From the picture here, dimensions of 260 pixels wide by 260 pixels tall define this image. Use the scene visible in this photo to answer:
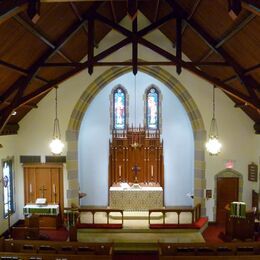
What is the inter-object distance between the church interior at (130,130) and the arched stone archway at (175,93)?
0.04 metres

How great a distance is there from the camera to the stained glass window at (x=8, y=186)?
1059 cm

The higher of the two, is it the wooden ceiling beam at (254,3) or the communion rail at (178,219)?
the wooden ceiling beam at (254,3)

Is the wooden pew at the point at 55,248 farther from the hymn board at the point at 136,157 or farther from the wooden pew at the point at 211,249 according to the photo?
the hymn board at the point at 136,157

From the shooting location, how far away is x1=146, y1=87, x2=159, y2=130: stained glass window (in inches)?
518

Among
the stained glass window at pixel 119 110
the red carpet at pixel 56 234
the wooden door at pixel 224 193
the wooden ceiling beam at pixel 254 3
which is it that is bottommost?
the red carpet at pixel 56 234

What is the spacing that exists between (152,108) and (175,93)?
7.20ft

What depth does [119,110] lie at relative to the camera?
13203 millimetres

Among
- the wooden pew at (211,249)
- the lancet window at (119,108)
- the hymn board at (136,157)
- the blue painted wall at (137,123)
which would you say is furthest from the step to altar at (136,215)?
the wooden pew at (211,249)

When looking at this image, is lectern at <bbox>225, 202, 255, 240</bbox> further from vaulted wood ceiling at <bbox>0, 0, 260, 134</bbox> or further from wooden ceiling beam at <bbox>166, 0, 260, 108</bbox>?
wooden ceiling beam at <bbox>166, 0, 260, 108</bbox>

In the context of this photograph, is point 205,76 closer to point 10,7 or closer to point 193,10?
point 193,10

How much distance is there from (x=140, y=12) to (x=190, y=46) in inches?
75.5

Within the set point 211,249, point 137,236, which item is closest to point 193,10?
point 211,249

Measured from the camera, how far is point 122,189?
1173 cm

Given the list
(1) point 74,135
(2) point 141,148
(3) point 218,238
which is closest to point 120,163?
(2) point 141,148
